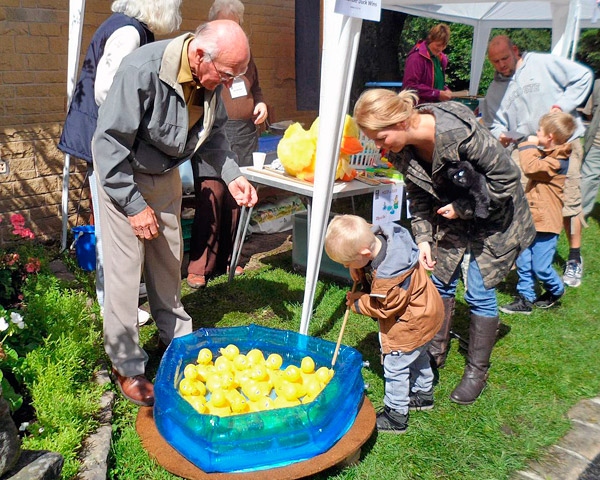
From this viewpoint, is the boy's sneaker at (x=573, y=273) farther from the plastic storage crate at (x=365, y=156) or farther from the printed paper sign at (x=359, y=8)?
the printed paper sign at (x=359, y=8)

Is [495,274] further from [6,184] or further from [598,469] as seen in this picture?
[6,184]

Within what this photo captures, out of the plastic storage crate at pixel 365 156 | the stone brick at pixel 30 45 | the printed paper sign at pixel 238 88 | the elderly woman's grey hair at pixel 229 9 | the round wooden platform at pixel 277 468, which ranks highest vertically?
the elderly woman's grey hair at pixel 229 9

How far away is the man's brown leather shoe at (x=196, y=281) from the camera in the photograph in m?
4.75

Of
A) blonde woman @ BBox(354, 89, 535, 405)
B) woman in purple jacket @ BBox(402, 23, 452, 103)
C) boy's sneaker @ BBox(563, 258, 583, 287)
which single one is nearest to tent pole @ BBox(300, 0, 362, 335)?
blonde woman @ BBox(354, 89, 535, 405)

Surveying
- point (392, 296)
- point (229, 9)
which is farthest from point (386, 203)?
point (229, 9)

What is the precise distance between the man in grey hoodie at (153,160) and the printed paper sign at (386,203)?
1213mm

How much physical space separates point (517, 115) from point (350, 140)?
2.18m

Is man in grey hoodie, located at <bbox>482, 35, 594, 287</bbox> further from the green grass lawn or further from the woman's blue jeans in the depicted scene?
the woman's blue jeans

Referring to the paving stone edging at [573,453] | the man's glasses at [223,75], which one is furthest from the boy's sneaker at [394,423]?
the man's glasses at [223,75]

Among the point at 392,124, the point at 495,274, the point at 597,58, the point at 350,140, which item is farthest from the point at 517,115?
the point at 597,58

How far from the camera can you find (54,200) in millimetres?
5352

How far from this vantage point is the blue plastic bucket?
4.59 metres

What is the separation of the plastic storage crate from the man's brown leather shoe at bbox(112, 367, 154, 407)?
7.35ft

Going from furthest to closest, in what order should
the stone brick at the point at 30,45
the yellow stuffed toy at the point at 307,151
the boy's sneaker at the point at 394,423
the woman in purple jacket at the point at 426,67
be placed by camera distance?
the woman in purple jacket at the point at 426,67 → the stone brick at the point at 30,45 → the yellow stuffed toy at the point at 307,151 → the boy's sneaker at the point at 394,423
